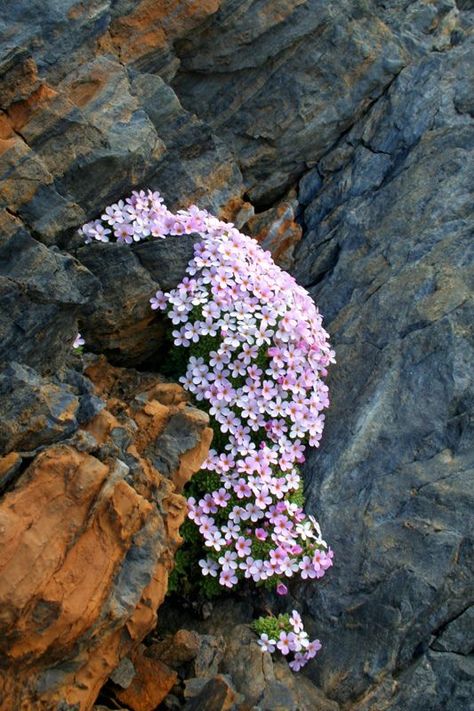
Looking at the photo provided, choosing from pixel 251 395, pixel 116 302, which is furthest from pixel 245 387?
pixel 116 302

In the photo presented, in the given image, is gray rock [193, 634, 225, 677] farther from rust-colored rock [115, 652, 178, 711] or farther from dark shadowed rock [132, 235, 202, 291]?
dark shadowed rock [132, 235, 202, 291]

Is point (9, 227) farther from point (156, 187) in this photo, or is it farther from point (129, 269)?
point (156, 187)

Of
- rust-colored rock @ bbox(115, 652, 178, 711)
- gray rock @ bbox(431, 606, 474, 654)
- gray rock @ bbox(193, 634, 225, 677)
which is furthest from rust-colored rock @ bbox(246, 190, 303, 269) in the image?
rust-colored rock @ bbox(115, 652, 178, 711)

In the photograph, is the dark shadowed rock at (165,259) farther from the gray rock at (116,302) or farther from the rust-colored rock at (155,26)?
the rust-colored rock at (155,26)

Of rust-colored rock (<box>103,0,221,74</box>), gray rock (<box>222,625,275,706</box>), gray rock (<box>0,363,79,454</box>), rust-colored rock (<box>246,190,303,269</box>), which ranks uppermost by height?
rust-colored rock (<box>103,0,221,74</box>)

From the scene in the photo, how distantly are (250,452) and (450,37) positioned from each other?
7.43m

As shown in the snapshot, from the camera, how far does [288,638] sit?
26.6 feet

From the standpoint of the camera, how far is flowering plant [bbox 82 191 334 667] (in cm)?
862

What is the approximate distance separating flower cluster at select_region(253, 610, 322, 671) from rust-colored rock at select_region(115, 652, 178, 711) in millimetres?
978

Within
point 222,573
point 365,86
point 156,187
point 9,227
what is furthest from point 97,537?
point 365,86

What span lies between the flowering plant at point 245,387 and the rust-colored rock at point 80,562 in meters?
1.18

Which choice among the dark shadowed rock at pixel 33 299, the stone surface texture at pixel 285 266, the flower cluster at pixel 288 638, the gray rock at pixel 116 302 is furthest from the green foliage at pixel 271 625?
the gray rock at pixel 116 302

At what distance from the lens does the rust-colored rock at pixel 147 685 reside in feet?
23.9

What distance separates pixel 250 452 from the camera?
→ 8.97 metres
